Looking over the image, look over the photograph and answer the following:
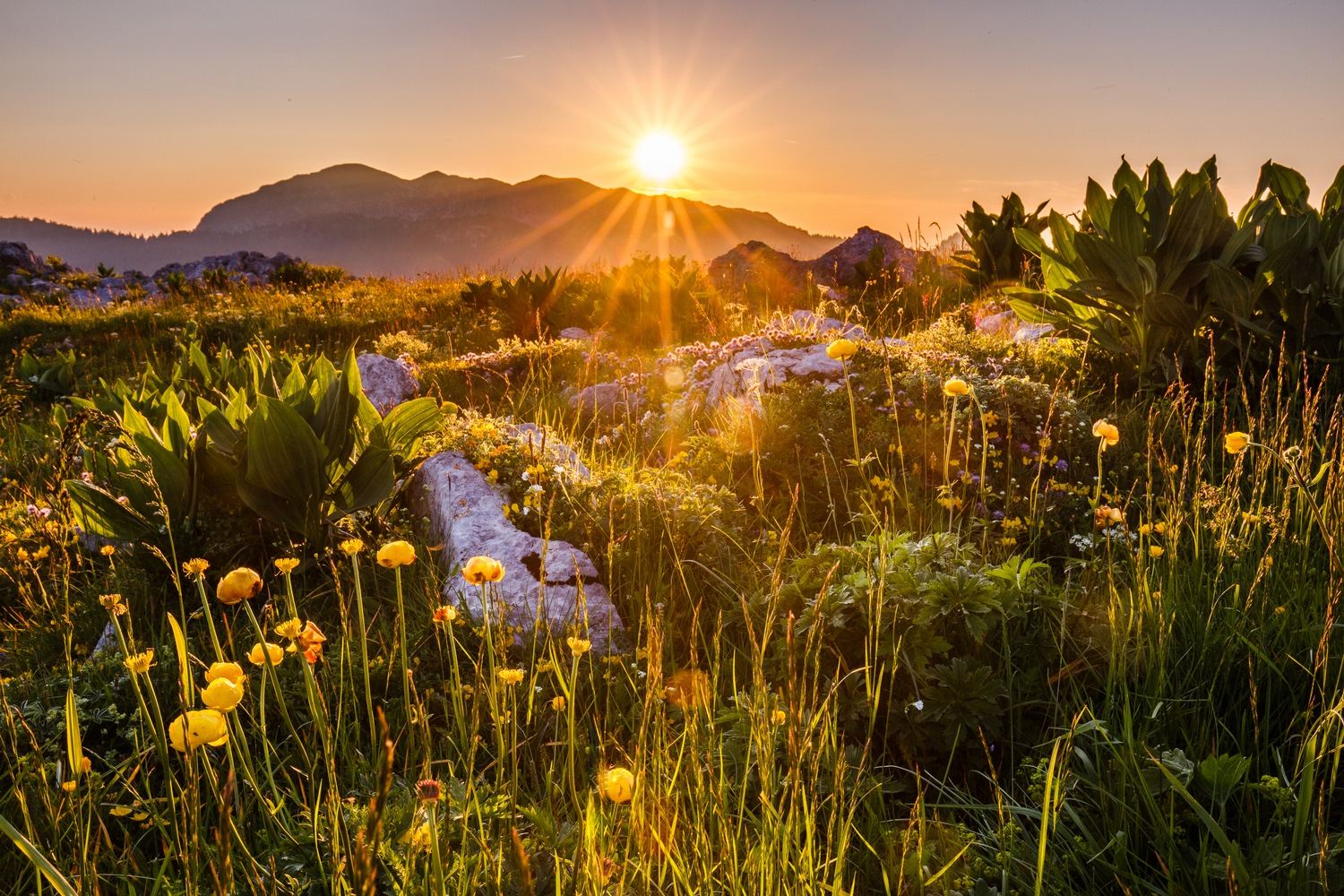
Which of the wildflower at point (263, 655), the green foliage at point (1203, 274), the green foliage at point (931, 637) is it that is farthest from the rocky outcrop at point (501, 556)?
the green foliage at point (1203, 274)

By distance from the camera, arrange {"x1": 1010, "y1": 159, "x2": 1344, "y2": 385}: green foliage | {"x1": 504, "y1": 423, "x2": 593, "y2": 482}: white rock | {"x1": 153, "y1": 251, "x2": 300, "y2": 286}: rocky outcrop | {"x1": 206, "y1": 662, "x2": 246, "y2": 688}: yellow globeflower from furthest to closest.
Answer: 1. {"x1": 153, "y1": 251, "x2": 300, "y2": 286}: rocky outcrop
2. {"x1": 1010, "y1": 159, "x2": 1344, "y2": 385}: green foliage
3. {"x1": 504, "y1": 423, "x2": 593, "y2": 482}: white rock
4. {"x1": 206, "y1": 662, "x2": 246, "y2": 688}: yellow globeflower

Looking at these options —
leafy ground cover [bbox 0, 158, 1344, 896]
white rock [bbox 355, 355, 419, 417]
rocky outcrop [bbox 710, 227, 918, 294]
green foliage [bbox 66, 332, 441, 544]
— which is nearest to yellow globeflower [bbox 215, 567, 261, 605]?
leafy ground cover [bbox 0, 158, 1344, 896]

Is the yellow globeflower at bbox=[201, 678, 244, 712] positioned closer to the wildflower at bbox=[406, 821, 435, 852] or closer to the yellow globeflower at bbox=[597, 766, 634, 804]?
the wildflower at bbox=[406, 821, 435, 852]

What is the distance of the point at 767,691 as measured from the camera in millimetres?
1359

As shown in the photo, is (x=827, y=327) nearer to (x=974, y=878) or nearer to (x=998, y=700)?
(x=998, y=700)

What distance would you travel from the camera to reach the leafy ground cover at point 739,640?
55.2 inches

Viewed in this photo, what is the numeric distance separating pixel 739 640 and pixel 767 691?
1.46m

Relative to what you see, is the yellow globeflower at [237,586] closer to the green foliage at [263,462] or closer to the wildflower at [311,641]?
the wildflower at [311,641]

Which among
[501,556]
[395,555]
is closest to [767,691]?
[395,555]

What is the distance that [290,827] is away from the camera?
65.9 inches

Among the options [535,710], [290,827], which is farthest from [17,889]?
[535,710]

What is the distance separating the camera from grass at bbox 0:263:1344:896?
1.38 m

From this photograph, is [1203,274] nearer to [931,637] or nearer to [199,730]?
[931,637]

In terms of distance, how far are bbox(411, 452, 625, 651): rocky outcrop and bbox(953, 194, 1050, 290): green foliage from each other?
817 cm
